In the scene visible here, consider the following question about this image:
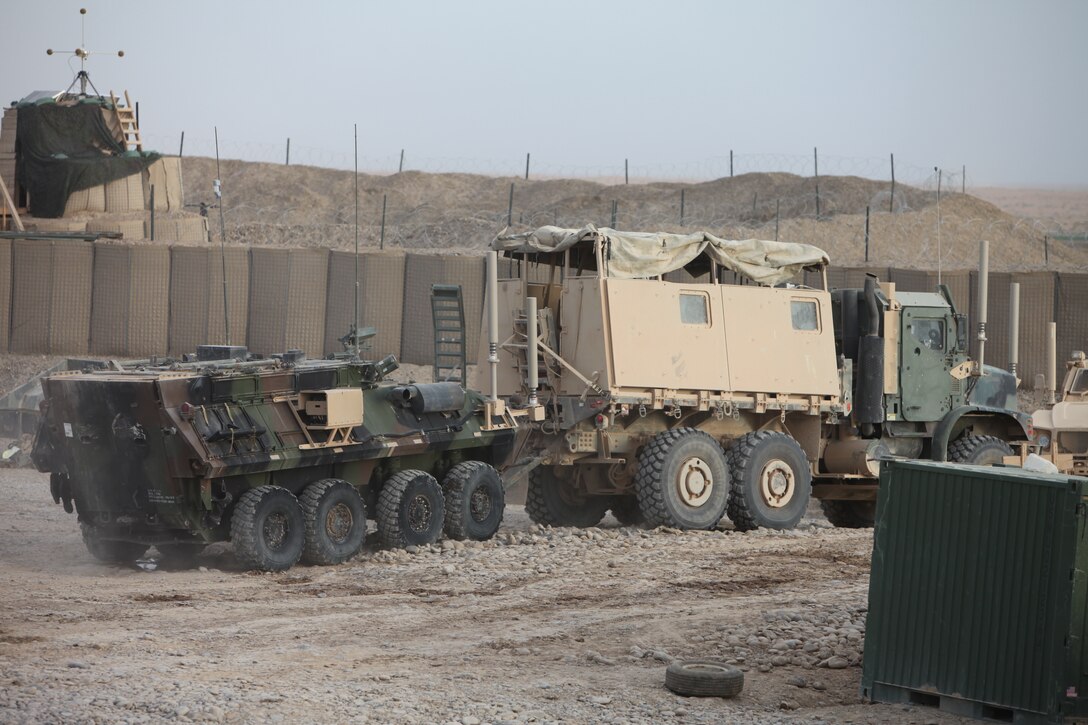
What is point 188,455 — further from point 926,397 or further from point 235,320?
point 235,320

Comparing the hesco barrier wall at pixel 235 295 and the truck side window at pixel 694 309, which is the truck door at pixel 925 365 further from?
the hesco barrier wall at pixel 235 295

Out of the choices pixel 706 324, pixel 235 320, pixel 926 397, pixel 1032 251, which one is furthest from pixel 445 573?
pixel 1032 251

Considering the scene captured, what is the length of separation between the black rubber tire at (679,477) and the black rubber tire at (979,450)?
3.11 meters

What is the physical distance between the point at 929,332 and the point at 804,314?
5.96ft

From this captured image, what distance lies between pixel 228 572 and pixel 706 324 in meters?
5.89

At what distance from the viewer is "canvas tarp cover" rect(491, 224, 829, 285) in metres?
16.8

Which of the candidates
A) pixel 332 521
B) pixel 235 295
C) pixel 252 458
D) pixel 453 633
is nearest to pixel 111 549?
pixel 252 458

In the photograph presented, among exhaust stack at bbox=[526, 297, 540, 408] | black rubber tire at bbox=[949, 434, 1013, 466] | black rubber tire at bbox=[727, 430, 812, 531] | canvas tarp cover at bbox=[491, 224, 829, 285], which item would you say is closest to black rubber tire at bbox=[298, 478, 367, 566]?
exhaust stack at bbox=[526, 297, 540, 408]

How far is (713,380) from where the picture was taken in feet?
56.4

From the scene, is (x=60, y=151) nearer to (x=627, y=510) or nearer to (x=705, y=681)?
(x=627, y=510)

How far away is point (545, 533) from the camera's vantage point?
55.7 feet

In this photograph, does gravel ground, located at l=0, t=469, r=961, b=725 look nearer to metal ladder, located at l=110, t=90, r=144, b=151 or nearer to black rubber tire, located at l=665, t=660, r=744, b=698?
black rubber tire, located at l=665, t=660, r=744, b=698

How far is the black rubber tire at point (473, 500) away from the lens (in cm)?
1625

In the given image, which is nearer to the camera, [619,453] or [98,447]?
[98,447]
